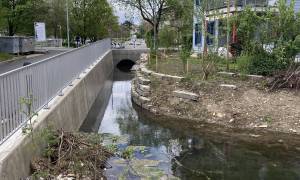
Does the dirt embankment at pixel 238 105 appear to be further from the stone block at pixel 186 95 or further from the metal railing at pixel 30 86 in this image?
the metal railing at pixel 30 86

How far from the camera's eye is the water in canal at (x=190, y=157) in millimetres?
8844

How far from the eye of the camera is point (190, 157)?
10234mm

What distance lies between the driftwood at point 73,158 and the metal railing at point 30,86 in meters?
0.78

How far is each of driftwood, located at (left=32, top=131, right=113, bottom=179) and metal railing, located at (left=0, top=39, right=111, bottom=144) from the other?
0.78 m

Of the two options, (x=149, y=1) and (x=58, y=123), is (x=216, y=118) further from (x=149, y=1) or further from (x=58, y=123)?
(x=149, y=1)

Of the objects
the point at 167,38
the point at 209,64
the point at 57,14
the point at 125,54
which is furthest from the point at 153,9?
the point at 57,14

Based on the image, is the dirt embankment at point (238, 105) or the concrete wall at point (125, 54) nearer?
the dirt embankment at point (238, 105)

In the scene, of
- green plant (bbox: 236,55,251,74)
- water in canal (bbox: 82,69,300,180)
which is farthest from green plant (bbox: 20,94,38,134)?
green plant (bbox: 236,55,251,74)

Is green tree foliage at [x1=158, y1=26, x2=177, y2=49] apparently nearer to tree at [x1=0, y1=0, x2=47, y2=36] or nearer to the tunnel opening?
the tunnel opening

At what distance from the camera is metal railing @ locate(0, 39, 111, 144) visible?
6.63m

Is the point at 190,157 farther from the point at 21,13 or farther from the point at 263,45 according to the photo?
the point at 21,13

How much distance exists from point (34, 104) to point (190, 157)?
4.05 m

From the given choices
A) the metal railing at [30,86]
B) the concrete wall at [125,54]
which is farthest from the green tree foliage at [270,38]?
the concrete wall at [125,54]

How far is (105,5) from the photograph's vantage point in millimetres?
45906
